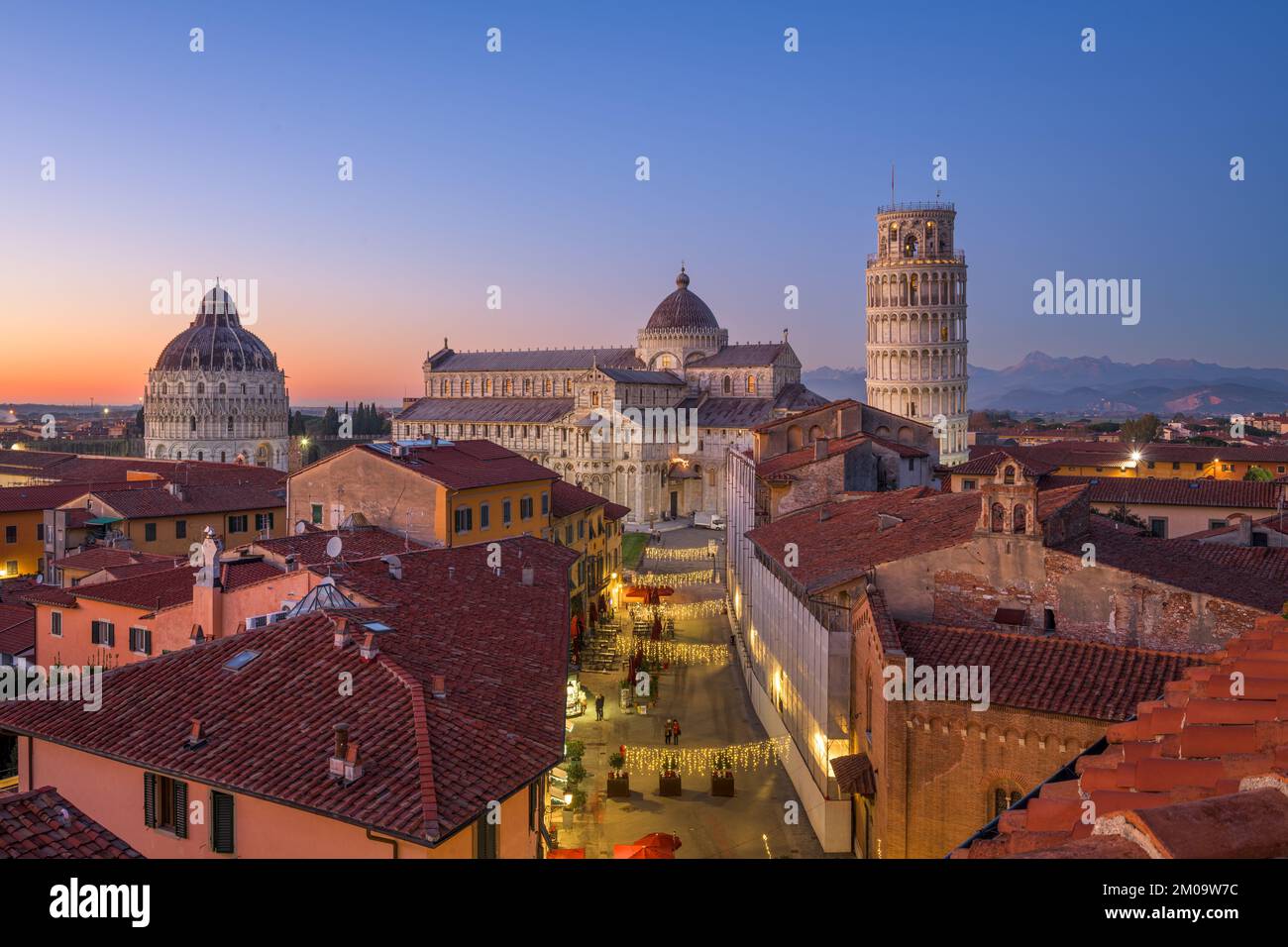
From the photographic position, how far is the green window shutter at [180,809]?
1339 centimetres

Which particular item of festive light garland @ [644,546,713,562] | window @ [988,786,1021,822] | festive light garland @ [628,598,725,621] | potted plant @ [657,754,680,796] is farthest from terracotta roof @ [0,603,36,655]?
festive light garland @ [644,546,713,562]

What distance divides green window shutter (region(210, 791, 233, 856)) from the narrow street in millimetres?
9883

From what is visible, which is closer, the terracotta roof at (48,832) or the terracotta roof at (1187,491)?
the terracotta roof at (48,832)

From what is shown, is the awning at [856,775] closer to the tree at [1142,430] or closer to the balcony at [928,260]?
the balcony at [928,260]

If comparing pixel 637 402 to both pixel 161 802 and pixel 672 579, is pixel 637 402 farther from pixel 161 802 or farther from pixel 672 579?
pixel 161 802

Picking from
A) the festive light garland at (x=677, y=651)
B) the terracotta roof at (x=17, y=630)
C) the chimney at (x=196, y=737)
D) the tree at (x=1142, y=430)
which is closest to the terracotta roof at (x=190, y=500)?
the terracotta roof at (x=17, y=630)

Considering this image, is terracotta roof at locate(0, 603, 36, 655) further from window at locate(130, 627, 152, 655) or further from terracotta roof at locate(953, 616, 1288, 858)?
terracotta roof at locate(953, 616, 1288, 858)

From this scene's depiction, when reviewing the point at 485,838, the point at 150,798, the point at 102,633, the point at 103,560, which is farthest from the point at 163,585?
the point at 485,838

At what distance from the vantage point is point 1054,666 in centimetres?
1741

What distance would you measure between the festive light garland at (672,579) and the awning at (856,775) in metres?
35.5

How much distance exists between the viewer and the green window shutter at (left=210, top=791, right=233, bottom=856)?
42.9ft

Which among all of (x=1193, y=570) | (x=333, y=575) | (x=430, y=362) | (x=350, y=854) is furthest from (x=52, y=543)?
(x=430, y=362)

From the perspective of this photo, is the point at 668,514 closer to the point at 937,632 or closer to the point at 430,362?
the point at 430,362

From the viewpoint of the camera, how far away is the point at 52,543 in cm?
4397
